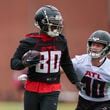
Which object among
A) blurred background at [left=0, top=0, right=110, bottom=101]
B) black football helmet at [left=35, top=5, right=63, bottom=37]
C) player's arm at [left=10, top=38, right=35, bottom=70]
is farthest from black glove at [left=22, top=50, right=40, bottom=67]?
blurred background at [left=0, top=0, right=110, bottom=101]

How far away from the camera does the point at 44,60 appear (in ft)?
27.2

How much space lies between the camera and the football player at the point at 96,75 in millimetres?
8773

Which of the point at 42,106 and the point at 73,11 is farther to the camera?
the point at 73,11

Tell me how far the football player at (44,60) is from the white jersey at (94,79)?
1.64 feet

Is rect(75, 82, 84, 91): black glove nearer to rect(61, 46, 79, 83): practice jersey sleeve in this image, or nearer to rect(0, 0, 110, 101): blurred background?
rect(61, 46, 79, 83): practice jersey sleeve

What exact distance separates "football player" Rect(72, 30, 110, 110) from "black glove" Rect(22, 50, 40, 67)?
35.0 inches

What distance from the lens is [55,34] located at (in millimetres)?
8297

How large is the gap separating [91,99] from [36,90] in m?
0.82

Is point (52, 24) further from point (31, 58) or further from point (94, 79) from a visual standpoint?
point (94, 79)

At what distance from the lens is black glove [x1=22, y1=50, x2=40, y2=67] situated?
26.3 ft

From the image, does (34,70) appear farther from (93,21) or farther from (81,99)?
(93,21)

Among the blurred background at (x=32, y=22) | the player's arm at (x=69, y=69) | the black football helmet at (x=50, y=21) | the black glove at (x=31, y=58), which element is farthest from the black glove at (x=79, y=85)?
the blurred background at (x=32, y=22)

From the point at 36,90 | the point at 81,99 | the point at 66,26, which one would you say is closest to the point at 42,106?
the point at 36,90

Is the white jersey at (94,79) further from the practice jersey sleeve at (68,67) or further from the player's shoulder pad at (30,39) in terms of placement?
the player's shoulder pad at (30,39)
